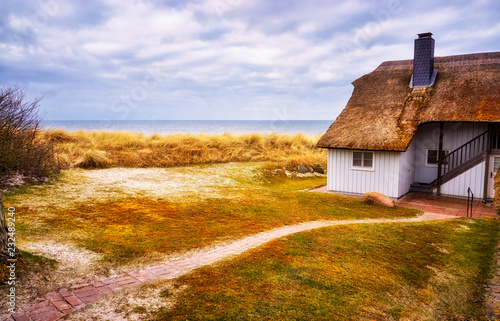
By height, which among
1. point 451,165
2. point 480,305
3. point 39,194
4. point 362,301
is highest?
point 451,165

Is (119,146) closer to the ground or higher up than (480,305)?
higher up

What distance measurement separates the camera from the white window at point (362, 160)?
15216 mm

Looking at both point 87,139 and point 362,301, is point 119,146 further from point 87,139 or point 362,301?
point 362,301

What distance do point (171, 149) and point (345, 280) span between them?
17.0 m

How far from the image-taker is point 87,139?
20.3 metres

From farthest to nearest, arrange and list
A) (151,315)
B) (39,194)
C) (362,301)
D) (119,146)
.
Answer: (119,146), (39,194), (362,301), (151,315)

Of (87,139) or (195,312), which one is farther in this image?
(87,139)

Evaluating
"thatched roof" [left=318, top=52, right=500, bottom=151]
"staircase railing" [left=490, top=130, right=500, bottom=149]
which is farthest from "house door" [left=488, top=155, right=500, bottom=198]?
"thatched roof" [left=318, top=52, right=500, bottom=151]

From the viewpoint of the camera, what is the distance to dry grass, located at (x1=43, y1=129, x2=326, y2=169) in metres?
17.3

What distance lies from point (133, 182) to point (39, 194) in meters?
3.79

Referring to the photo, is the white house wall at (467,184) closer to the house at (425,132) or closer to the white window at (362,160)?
the house at (425,132)

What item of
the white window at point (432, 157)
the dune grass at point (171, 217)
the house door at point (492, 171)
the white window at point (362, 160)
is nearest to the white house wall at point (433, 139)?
→ the white window at point (432, 157)

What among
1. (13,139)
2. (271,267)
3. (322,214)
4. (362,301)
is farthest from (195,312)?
(13,139)

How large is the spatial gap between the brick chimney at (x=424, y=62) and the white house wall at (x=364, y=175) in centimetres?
458
